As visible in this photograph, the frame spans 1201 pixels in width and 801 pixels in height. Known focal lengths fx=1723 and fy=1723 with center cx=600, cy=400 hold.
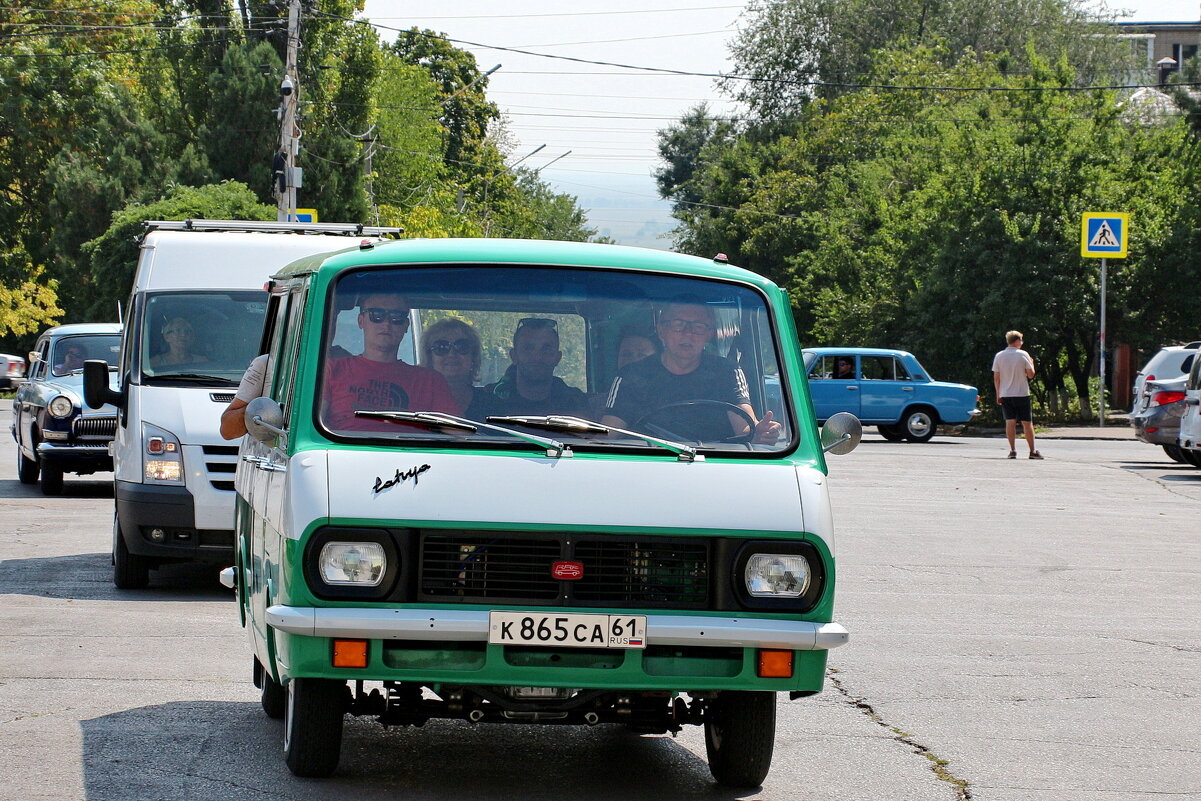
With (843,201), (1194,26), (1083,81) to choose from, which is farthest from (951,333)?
(1194,26)

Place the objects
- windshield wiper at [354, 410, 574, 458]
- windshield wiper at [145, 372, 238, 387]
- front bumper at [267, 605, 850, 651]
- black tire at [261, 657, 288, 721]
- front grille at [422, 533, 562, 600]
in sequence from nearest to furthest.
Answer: front bumper at [267, 605, 850, 651], front grille at [422, 533, 562, 600], windshield wiper at [354, 410, 574, 458], black tire at [261, 657, 288, 721], windshield wiper at [145, 372, 238, 387]

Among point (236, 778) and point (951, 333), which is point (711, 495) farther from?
point (951, 333)

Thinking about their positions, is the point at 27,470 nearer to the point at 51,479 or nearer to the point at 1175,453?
the point at 51,479

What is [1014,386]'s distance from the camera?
25.7 metres

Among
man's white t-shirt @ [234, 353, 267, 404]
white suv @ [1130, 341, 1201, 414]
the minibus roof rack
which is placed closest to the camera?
man's white t-shirt @ [234, 353, 267, 404]

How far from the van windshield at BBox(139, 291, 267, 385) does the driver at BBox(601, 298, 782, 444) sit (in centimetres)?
631

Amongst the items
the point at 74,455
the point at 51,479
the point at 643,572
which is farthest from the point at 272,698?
the point at 51,479

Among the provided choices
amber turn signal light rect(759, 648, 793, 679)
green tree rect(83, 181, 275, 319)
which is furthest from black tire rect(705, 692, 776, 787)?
green tree rect(83, 181, 275, 319)

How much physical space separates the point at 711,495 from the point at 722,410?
0.53 meters

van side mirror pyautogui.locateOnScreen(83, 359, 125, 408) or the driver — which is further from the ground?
the driver

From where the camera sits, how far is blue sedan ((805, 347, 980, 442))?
31.8 meters

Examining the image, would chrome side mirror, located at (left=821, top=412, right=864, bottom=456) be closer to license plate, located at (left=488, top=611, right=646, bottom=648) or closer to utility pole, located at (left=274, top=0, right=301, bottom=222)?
license plate, located at (left=488, top=611, right=646, bottom=648)

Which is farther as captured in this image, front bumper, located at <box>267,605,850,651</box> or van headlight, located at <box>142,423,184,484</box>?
van headlight, located at <box>142,423,184,484</box>

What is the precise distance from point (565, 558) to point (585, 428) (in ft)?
1.68
